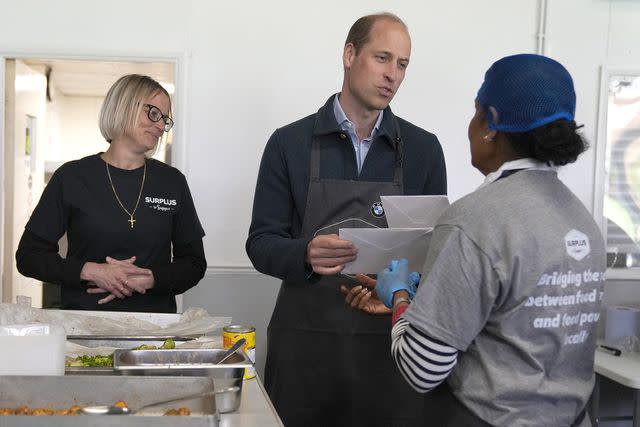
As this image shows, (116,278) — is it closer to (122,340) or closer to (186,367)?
(122,340)

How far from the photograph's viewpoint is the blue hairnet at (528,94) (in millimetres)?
1411

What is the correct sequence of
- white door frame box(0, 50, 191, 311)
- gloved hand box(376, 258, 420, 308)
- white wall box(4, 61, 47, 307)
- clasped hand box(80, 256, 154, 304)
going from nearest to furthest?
1. gloved hand box(376, 258, 420, 308)
2. clasped hand box(80, 256, 154, 304)
3. white door frame box(0, 50, 191, 311)
4. white wall box(4, 61, 47, 307)

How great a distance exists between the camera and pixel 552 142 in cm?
141

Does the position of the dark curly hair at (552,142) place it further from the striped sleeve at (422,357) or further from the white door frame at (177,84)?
the white door frame at (177,84)

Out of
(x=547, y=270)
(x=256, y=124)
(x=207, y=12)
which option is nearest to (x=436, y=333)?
(x=547, y=270)

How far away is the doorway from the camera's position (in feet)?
14.5

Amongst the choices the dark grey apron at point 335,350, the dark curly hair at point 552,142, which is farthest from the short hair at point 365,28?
the dark curly hair at point 552,142

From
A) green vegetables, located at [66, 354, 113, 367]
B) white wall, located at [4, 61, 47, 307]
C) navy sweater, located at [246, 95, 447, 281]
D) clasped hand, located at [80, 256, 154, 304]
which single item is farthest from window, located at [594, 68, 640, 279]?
white wall, located at [4, 61, 47, 307]

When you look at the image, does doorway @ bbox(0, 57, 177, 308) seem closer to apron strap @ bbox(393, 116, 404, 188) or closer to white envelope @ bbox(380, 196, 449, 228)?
apron strap @ bbox(393, 116, 404, 188)

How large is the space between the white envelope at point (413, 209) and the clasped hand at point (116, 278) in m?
0.97

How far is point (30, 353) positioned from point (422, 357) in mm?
831

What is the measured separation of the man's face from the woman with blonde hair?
86 cm

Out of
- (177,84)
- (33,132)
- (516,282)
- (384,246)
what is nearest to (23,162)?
(33,132)

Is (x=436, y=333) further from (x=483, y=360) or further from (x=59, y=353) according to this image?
(x=59, y=353)
